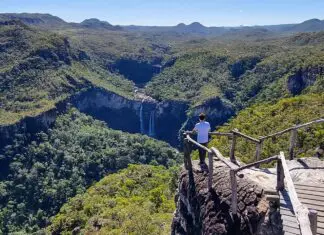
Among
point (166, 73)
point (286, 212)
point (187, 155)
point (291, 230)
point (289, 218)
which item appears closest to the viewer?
point (291, 230)

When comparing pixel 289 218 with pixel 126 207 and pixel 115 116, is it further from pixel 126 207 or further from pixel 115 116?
pixel 115 116

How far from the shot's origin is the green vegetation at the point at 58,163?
7175cm

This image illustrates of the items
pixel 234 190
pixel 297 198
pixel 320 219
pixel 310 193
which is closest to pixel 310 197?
pixel 310 193

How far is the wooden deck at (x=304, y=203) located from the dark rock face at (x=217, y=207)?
1.16m

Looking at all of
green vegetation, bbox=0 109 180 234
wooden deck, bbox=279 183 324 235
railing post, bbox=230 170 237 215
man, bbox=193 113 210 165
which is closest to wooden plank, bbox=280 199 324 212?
wooden deck, bbox=279 183 324 235

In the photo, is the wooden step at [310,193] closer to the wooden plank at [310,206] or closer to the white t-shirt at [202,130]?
the wooden plank at [310,206]

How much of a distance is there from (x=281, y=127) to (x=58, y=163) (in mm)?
55028

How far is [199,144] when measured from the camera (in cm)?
1603

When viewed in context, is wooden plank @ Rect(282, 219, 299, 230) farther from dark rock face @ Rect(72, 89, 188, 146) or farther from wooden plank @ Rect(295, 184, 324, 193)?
dark rock face @ Rect(72, 89, 188, 146)

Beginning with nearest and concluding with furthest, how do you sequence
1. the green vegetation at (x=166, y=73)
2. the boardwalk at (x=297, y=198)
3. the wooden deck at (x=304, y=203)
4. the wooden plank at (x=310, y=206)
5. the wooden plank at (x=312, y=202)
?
the boardwalk at (x=297, y=198) → the wooden deck at (x=304, y=203) → the wooden plank at (x=310, y=206) → the wooden plank at (x=312, y=202) → the green vegetation at (x=166, y=73)

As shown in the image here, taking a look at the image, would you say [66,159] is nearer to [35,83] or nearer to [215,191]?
[35,83]

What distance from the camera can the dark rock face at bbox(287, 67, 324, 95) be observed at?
90.9 m

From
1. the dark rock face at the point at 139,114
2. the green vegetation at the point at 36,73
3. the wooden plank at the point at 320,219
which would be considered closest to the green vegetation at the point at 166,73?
the green vegetation at the point at 36,73

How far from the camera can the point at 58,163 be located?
8812 centimetres
